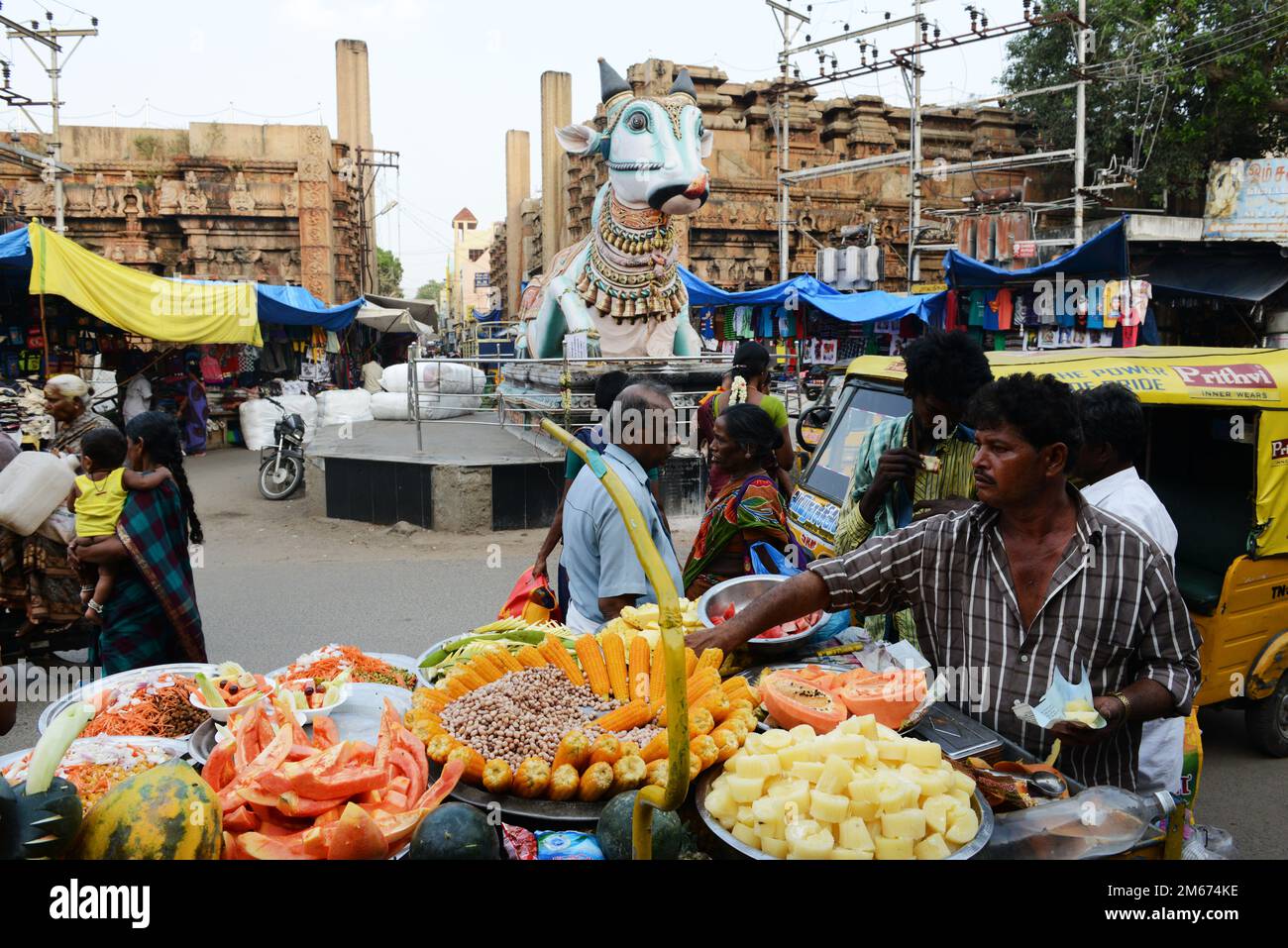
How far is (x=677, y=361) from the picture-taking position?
972 centimetres

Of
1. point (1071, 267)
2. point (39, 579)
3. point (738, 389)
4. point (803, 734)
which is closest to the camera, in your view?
point (803, 734)

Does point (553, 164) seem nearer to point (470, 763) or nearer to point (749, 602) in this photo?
→ point (749, 602)

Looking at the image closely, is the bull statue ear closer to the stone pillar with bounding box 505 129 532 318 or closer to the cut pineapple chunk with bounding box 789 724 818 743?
the cut pineapple chunk with bounding box 789 724 818 743

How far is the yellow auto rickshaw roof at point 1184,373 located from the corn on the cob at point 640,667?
2.51m

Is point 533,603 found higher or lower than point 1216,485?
lower

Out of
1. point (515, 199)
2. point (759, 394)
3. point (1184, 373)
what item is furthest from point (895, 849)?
point (515, 199)

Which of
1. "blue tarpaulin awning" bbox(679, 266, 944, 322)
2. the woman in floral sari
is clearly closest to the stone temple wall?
"blue tarpaulin awning" bbox(679, 266, 944, 322)

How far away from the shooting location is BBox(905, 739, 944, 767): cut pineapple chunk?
180cm

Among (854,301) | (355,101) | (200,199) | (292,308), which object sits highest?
(355,101)

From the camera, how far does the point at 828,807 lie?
1652mm

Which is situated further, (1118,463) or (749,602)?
(1118,463)

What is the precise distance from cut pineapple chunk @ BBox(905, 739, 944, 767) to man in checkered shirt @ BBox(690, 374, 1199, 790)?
0.40 metres

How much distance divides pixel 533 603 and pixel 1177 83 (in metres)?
19.6
